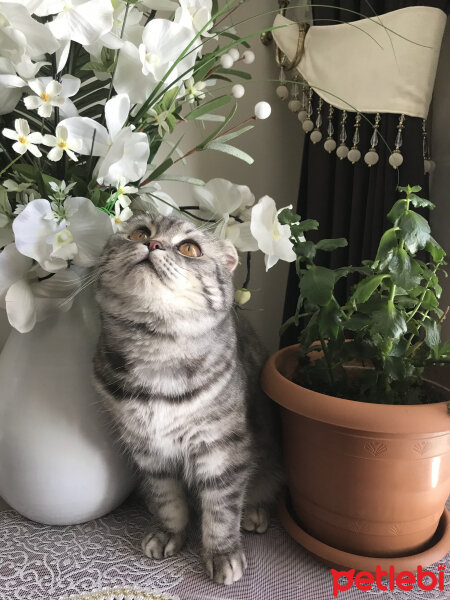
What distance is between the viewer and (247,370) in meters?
0.86

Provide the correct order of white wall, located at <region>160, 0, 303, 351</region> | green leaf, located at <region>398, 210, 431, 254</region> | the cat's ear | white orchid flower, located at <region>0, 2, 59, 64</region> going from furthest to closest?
white wall, located at <region>160, 0, 303, 351</region> → the cat's ear → green leaf, located at <region>398, 210, 431, 254</region> → white orchid flower, located at <region>0, 2, 59, 64</region>

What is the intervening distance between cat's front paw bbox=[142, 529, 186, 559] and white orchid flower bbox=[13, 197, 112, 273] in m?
0.43

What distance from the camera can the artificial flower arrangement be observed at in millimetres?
565

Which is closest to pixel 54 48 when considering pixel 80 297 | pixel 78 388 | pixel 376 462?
pixel 80 297

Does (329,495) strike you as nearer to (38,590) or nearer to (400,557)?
(400,557)

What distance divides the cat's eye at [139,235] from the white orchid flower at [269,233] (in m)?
0.15

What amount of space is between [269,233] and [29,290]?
0.34 meters

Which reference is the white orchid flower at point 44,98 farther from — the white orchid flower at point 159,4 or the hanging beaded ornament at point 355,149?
the hanging beaded ornament at point 355,149

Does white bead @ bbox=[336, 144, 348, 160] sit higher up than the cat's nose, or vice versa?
white bead @ bbox=[336, 144, 348, 160]

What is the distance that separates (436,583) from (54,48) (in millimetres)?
821

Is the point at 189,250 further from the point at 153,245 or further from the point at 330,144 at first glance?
the point at 330,144

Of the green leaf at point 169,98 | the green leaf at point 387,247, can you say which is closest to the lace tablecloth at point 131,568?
the green leaf at point 387,247

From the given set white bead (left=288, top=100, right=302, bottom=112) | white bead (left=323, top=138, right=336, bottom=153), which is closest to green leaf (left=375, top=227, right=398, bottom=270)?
white bead (left=323, top=138, right=336, bottom=153)

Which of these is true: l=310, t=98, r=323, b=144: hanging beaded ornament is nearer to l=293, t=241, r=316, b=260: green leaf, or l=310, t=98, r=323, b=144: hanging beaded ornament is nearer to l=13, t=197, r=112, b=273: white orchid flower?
l=293, t=241, r=316, b=260: green leaf
